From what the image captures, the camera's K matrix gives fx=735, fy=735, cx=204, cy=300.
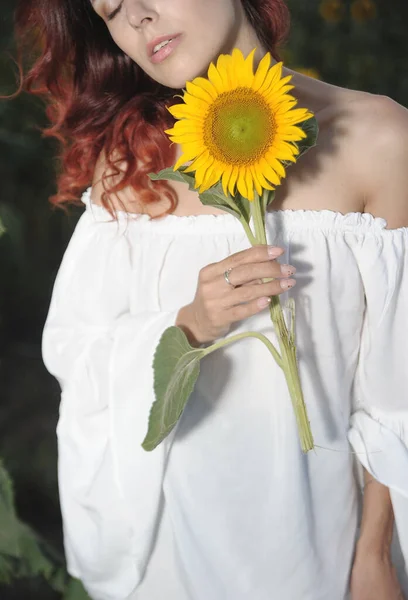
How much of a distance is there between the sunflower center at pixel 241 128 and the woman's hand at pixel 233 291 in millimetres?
72

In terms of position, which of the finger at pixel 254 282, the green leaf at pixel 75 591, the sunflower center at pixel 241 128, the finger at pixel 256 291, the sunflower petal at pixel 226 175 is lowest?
the green leaf at pixel 75 591

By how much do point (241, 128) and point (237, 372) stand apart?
0.23 metres

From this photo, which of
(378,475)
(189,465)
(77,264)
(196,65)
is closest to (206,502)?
(189,465)

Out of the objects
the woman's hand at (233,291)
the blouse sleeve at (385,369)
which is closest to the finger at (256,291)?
the woman's hand at (233,291)

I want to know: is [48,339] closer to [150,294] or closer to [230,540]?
[150,294]

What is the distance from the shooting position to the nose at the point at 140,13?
22.9 inches

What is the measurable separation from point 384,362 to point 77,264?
0.30m

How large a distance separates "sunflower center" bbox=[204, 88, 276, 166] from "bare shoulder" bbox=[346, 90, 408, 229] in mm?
160

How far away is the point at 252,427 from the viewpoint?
622 mm

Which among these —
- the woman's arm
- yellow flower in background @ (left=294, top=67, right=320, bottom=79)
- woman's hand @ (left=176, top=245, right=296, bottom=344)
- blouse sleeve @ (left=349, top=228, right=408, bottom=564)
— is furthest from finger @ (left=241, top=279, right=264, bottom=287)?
yellow flower in background @ (left=294, top=67, right=320, bottom=79)

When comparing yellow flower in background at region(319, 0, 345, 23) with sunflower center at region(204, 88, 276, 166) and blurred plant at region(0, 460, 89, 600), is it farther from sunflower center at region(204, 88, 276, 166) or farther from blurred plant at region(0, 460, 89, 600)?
blurred plant at region(0, 460, 89, 600)

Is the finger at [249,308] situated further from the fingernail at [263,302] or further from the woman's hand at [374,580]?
the woman's hand at [374,580]

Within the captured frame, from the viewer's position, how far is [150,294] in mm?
664

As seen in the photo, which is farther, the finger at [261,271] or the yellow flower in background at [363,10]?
the yellow flower in background at [363,10]
